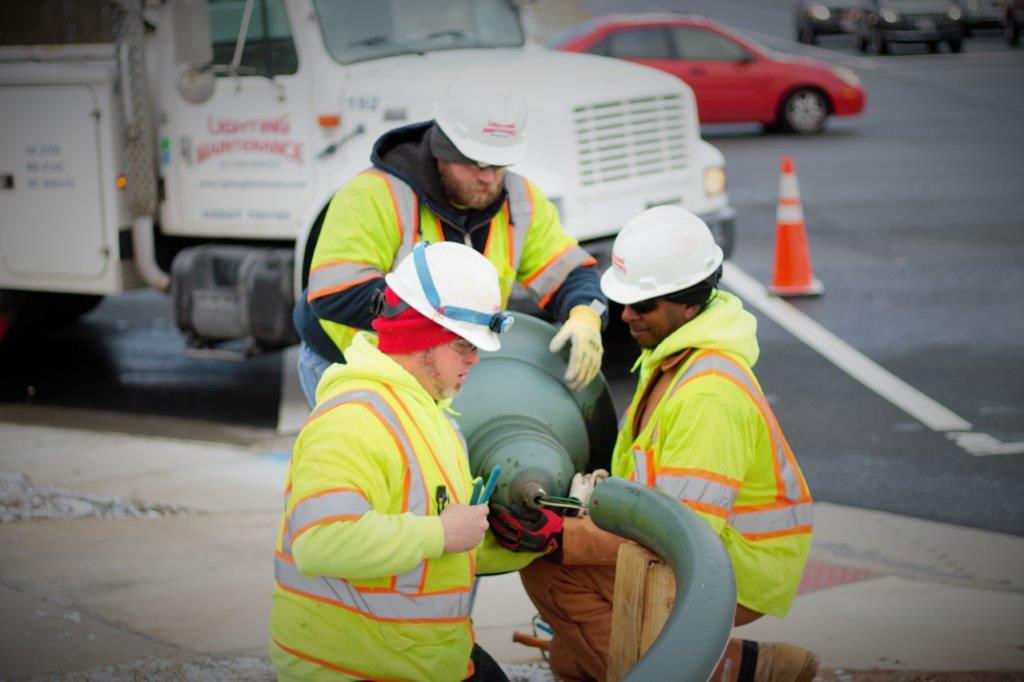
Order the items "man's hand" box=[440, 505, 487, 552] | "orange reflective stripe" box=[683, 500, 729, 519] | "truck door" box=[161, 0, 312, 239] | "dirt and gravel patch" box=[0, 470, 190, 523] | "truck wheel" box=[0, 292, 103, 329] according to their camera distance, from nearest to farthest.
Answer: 1. "man's hand" box=[440, 505, 487, 552]
2. "orange reflective stripe" box=[683, 500, 729, 519]
3. "dirt and gravel patch" box=[0, 470, 190, 523]
4. "truck door" box=[161, 0, 312, 239]
5. "truck wheel" box=[0, 292, 103, 329]

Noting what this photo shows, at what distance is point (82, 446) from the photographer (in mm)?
7840

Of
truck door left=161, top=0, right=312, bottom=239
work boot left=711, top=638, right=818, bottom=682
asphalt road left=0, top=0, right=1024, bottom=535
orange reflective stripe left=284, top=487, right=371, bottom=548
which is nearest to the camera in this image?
orange reflective stripe left=284, top=487, right=371, bottom=548

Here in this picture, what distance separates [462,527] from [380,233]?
1.65 meters

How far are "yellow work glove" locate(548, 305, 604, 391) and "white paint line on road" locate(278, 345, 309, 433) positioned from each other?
387 cm

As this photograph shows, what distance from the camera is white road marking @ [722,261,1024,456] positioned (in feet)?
25.5

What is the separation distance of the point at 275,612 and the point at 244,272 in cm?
555

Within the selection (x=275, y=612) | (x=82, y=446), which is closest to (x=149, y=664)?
(x=275, y=612)

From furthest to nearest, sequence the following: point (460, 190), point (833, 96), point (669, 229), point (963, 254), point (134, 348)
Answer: point (833, 96) < point (963, 254) < point (134, 348) < point (460, 190) < point (669, 229)

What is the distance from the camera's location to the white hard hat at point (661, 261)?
13.3ft

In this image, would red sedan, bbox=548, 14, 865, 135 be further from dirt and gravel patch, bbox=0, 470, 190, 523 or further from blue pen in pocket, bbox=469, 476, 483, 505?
blue pen in pocket, bbox=469, 476, 483, 505

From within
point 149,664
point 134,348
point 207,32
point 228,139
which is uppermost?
point 207,32

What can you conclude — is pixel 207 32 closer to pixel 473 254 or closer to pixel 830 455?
pixel 830 455

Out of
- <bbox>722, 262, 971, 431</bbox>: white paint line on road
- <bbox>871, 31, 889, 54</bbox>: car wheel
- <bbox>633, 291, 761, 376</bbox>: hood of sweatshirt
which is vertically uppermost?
<bbox>633, 291, 761, 376</bbox>: hood of sweatshirt

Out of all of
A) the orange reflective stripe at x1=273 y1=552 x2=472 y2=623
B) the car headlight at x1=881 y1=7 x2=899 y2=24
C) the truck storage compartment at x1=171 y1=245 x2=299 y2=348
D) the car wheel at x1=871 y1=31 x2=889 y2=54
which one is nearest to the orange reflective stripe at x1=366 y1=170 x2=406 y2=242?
the orange reflective stripe at x1=273 y1=552 x2=472 y2=623
